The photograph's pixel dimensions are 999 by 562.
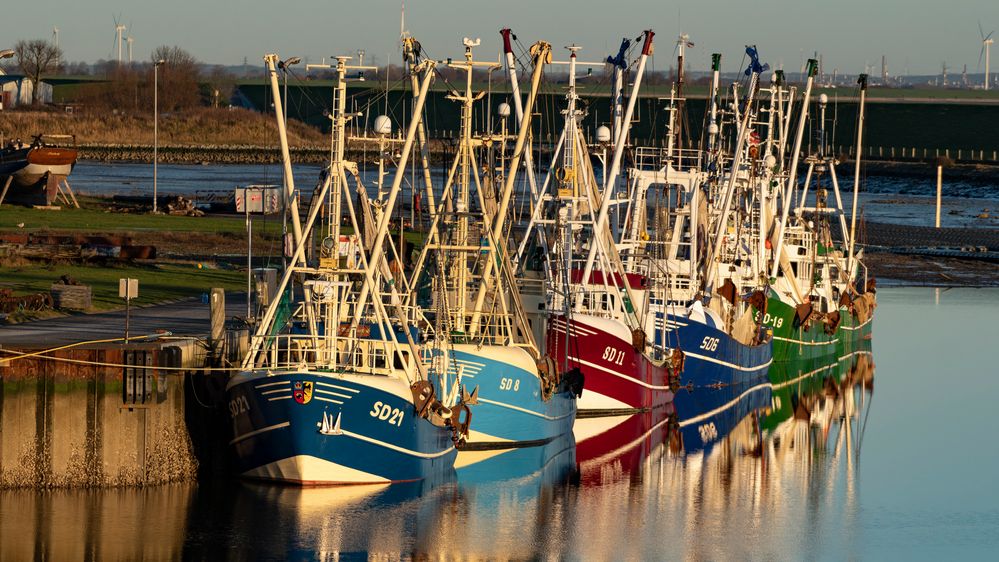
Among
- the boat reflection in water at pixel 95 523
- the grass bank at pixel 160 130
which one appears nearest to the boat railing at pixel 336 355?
the boat reflection in water at pixel 95 523

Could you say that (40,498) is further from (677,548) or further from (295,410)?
(677,548)

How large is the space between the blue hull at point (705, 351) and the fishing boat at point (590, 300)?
1106 mm

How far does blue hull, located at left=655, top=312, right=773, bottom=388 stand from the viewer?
4906cm

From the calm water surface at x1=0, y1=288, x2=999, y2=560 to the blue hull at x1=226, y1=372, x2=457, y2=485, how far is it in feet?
1.44

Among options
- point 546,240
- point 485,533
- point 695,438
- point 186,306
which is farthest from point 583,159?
point 485,533

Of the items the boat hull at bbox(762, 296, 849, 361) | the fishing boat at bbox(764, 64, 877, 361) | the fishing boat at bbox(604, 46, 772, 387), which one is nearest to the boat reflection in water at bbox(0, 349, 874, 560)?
the fishing boat at bbox(604, 46, 772, 387)

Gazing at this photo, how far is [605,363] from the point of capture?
148ft

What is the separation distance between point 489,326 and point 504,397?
8.85ft

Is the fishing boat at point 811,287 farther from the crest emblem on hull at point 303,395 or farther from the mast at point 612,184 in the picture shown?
the crest emblem on hull at point 303,395

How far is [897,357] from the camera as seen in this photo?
64000 millimetres

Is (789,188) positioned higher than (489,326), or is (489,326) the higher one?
(789,188)

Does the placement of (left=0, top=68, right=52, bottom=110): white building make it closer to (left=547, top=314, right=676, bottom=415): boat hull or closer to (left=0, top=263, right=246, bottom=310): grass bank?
(left=0, top=263, right=246, bottom=310): grass bank

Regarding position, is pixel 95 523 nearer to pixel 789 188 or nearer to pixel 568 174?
pixel 568 174

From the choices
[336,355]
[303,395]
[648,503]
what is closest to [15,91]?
[648,503]
